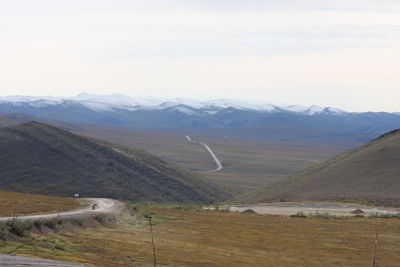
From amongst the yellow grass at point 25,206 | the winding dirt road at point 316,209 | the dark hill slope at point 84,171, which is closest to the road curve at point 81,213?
the yellow grass at point 25,206

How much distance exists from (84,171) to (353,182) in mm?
41360

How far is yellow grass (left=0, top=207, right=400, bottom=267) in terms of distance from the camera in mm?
24922

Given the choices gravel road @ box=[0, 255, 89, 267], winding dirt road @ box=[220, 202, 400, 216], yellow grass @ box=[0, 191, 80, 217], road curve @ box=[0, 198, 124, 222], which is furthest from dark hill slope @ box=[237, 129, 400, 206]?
gravel road @ box=[0, 255, 89, 267]

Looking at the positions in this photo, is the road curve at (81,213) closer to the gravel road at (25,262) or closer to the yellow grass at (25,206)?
the yellow grass at (25,206)

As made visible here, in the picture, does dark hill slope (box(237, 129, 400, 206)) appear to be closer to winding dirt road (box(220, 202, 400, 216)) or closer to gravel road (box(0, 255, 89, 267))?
A: winding dirt road (box(220, 202, 400, 216))

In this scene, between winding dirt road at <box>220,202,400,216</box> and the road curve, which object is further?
winding dirt road at <box>220,202,400,216</box>

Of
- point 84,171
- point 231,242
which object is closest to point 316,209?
point 231,242

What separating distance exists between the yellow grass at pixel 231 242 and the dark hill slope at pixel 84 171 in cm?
4358

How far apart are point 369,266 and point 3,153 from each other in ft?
265

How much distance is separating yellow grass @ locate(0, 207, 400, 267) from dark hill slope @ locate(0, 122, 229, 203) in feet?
143

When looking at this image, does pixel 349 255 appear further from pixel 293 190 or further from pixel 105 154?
pixel 105 154

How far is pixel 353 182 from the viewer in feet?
247

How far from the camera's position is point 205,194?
100 meters

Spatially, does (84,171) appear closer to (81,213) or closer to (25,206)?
(25,206)
